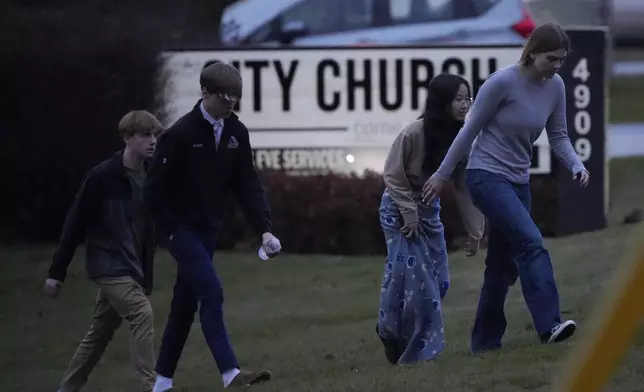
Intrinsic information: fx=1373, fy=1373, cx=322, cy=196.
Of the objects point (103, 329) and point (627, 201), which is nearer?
point (103, 329)

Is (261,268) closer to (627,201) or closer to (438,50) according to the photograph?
(438,50)

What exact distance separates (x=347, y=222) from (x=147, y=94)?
2.13 metres

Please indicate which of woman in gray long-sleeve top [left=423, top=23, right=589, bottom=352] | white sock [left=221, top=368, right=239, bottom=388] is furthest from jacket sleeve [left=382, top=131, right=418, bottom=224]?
white sock [left=221, top=368, right=239, bottom=388]

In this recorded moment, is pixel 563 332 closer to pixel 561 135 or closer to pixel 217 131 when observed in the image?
pixel 561 135

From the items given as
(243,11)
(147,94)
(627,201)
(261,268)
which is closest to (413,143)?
(261,268)

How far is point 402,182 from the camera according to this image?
662 centimetres

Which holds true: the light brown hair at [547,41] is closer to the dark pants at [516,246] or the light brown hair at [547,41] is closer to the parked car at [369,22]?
the dark pants at [516,246]

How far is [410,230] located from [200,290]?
1.07 m

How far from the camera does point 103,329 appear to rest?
6887 millimetres

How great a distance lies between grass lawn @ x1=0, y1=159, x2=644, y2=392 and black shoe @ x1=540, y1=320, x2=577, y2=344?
50 mm

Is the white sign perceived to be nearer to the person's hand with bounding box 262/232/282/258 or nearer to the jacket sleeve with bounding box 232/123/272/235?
the jacket sleeve with bounding box 232/123/272/235

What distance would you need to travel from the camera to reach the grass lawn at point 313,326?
6.19m

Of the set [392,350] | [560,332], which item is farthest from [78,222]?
[560,332]

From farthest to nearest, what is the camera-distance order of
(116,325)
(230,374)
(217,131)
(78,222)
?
(116,325)
(78,222)
(230,374)
(217,131)
